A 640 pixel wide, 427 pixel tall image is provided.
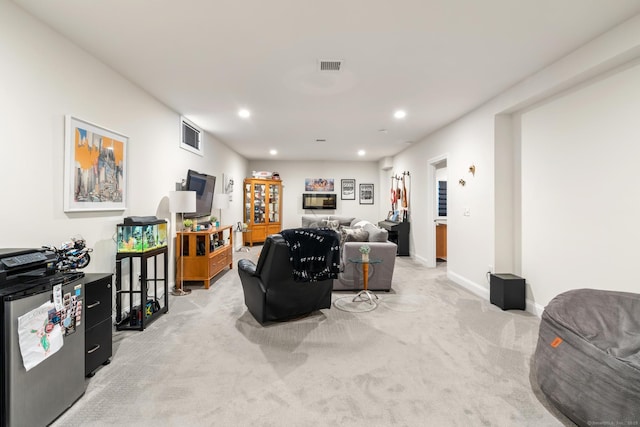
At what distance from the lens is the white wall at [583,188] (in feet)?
7.59

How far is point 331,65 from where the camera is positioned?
275cm

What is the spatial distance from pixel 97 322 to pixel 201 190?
3.00m

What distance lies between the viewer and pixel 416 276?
4.91 m

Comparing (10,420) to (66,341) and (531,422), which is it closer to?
(66,341)

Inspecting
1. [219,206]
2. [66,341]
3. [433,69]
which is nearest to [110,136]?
[66,341]

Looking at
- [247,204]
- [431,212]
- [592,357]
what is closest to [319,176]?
[247,204]

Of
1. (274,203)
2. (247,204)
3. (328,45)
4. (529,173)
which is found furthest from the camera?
(274,203)

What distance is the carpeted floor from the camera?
1676 mm

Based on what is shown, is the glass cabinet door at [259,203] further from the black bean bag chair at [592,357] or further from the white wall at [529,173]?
the black bean bag chair at [592,357]

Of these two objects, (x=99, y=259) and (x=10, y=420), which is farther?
(x=99, y=259)

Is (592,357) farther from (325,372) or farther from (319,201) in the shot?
(319,201)

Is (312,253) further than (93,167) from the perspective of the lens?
Yes

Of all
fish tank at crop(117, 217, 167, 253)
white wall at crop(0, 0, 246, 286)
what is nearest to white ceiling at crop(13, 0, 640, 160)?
white wall at crop(0, 0, 246, 286)

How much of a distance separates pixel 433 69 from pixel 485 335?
2690 mm
